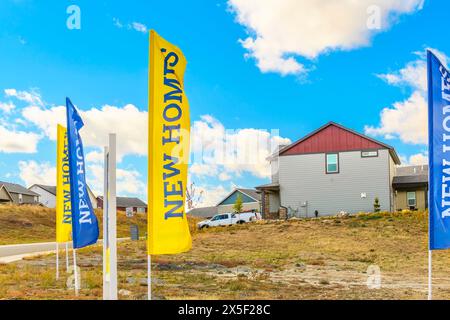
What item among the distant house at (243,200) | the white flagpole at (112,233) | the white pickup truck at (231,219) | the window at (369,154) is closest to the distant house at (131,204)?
the distant house at (243,200)

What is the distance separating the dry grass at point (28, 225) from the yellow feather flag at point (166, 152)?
3048 centimetres

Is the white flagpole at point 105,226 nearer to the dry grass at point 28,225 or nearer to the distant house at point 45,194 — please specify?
the dry grass at point 28,225

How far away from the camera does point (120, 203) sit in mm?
88250

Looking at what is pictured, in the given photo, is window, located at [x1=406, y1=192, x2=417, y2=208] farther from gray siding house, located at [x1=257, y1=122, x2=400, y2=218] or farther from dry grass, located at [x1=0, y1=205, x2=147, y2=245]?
dry grass, located at [x1=0, y1=205, x2=147, y2=245]

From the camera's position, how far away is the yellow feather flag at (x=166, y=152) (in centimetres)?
772

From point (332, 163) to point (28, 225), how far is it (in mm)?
27696

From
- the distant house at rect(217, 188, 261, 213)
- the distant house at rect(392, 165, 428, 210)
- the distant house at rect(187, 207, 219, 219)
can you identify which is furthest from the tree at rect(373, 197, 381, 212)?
the distant house at rect(187, 207, 219, 219)

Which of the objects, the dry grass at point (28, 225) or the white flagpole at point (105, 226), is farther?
the dry grass at point (28, 225)

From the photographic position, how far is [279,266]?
16609 mm

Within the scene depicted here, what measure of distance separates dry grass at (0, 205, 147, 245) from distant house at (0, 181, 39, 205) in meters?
23.1

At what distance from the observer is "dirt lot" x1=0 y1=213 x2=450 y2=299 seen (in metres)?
11.5
